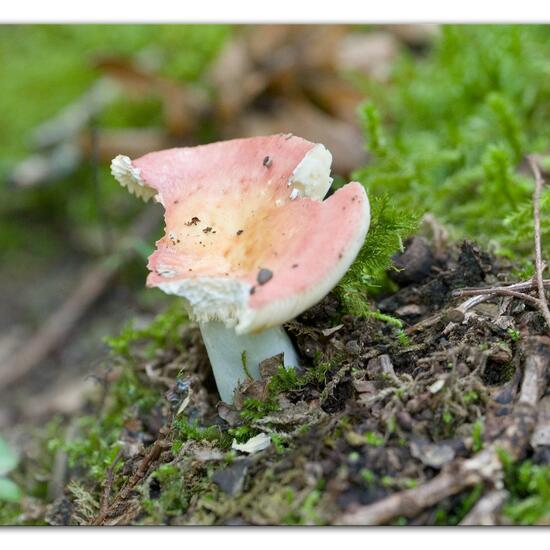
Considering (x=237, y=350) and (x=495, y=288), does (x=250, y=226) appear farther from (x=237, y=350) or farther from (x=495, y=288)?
(x=495, y=288)

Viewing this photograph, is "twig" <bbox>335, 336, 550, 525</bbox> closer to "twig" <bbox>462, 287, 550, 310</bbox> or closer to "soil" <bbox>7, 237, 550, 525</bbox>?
"soil" <bbox>7, 237, 550, 525</bbox>

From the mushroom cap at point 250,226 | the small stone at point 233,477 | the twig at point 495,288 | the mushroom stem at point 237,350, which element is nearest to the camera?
the mushroom cap at point 250,226

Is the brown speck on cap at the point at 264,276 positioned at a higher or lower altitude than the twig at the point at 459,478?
higher

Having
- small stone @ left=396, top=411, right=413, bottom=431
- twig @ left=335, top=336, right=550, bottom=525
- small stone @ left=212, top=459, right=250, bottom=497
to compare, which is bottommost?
twig @ left=335, top=336, right=550, bottom=525

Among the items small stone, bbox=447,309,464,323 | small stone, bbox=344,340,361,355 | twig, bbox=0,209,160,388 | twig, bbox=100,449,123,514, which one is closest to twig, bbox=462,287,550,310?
small stone, bbox=447,309,464,323

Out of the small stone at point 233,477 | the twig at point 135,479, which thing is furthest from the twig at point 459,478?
the twig at point 135,479

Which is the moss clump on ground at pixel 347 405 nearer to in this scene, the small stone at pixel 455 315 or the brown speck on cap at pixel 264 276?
the small stone at pixel 455 315

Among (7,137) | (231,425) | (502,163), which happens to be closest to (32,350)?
(7,137)
